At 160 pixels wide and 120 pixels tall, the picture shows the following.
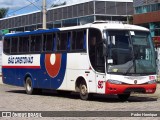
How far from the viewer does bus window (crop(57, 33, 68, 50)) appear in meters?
20.0

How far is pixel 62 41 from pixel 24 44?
3.75 meters

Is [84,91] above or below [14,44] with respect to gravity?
below

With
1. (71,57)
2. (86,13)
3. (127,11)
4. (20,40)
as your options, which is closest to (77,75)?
(71,57)

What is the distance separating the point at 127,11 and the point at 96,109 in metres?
57.2

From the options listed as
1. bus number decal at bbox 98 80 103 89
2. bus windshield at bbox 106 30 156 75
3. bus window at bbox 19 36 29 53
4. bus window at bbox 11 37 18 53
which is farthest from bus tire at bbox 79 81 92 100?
bus window at bbox 11 37 18 53

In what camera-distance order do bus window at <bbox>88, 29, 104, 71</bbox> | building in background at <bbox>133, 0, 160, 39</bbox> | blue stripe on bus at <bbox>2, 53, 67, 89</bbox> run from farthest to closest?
building in background at <bbox>133, 0, 160, 39</bbox> < blue stripe on bus at <bbox>2, 53, 67, 89</bbox> < bus window at <bbox>88, 29, 104, 71</bbox>

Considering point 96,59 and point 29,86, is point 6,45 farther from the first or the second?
point 96,59

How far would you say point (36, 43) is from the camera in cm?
2231

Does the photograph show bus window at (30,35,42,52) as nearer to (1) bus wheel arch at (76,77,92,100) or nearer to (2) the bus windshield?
(1) bus wheel arch at (76,77,92,100)

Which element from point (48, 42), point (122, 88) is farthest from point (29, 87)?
point (122, 88)

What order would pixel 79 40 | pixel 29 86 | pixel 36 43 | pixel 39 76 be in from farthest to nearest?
pixel 29 86 → pixel 36 43 → pixel 39 76 → pixel 79 40

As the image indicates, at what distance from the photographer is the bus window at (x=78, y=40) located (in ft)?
61.3

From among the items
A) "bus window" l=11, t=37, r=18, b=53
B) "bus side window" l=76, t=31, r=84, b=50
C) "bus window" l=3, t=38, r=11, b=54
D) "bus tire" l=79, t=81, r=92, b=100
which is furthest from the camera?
"bus window" l=3, t=38, r=11, b=54

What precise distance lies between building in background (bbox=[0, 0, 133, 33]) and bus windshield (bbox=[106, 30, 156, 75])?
45.4 meters
